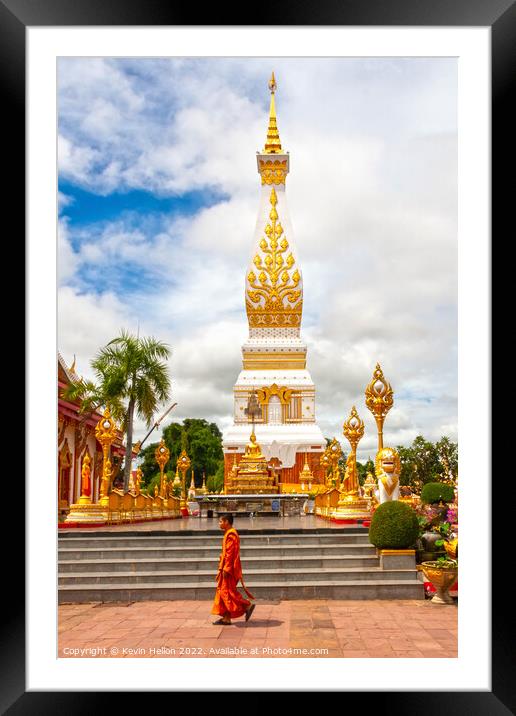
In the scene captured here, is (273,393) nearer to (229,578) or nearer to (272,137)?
(272,137)

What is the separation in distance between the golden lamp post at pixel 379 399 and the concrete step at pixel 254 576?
16.0ft

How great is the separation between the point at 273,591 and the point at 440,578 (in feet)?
7.81

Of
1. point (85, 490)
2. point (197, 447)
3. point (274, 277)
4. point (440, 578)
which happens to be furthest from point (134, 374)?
point (197, 447)

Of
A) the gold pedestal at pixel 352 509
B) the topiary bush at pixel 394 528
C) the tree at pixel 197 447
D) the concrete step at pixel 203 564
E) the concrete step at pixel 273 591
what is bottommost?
the tree at pixel 197 447

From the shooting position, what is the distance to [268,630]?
8.51 meters

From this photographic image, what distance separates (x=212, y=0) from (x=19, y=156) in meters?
2.14

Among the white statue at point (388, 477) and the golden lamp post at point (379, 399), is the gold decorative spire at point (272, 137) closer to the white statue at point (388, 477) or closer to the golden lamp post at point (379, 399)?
the golden lamp post at point (379, 399)

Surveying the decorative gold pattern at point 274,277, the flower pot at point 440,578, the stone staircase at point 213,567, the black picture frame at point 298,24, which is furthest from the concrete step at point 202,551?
the decorative gold pattern at point 274,277

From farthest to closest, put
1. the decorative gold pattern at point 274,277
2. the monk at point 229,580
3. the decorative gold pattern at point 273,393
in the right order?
the decorative gold pattern at point 274,277, the decorative gold pattern at point 273,393, the monk at point 229,580

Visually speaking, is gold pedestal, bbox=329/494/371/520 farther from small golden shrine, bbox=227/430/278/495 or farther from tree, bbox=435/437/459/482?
tree, bbox=435/437/459/482

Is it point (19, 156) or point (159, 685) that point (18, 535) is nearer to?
point (159, 685)

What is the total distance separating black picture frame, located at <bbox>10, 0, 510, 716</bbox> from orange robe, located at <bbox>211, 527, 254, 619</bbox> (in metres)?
2.59

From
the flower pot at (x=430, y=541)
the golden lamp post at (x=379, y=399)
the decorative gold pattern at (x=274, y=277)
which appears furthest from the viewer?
the decorative gold pattern at (x=274, y=277)

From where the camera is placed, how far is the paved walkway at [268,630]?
778 cm
